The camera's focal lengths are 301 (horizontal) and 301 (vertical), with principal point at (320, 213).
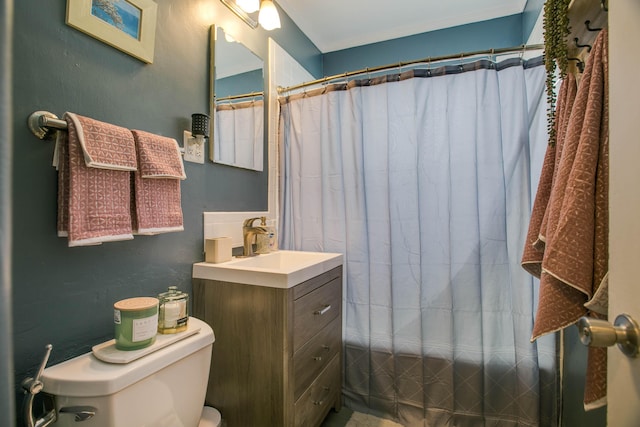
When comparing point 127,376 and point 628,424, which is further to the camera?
point 127,376

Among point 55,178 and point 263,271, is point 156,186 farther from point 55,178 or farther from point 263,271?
point 263,271

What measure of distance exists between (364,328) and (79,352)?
4.45 ft

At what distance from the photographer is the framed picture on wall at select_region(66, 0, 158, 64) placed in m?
0.96

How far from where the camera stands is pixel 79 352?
38.0 inches

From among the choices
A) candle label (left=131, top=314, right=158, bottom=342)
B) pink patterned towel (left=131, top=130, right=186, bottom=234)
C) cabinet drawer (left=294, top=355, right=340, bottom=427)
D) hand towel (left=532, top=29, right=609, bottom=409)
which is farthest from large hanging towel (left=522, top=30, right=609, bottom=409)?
pink patterned towel (left=131, top=130, right=186, bottom=234)

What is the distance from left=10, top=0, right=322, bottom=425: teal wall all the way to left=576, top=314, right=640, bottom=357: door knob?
50.5 inches

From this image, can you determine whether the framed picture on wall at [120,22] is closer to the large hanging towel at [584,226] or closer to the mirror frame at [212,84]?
the mirror frame at [212,84]

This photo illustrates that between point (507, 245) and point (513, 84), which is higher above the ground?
point (513, 84)

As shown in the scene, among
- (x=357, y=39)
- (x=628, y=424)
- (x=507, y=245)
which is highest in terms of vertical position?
(x=357, y=39)

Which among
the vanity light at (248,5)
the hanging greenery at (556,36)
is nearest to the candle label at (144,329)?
the hanging greenery at (556,36)

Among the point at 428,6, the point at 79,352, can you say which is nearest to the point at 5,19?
the point at 79,352

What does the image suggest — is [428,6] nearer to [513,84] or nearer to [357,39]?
[357,39]

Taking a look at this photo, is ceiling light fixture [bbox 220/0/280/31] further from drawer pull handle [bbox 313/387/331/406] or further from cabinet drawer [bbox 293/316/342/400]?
drawer pull handle [bbox 313/387/331/406]

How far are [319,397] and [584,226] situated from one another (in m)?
1.29
